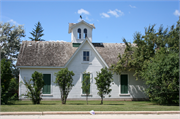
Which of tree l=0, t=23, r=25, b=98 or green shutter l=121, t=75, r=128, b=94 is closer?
green shutter l=121, t=75, r=128, b=94

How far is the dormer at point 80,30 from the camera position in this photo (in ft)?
79.5

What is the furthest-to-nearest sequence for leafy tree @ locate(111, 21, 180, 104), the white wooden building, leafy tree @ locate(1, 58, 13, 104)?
the white wooden building → leafy tree @ locate(111, 21, 180, 104) → leafy tree @ locate(1, 58, 13, 104)

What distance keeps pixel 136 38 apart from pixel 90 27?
625cm

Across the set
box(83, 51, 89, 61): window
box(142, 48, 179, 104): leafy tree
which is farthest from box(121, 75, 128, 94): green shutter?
box(142, 48, 179, 104): leafy tree

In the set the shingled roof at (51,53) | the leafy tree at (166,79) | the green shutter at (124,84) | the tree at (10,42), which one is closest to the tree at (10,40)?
the tree at (10,42)

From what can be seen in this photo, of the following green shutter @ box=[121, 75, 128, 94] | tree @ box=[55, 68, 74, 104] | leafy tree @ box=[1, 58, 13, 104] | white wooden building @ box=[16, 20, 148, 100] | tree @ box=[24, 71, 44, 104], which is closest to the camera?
leafy tree @ box=[1, 58, 13, 104]

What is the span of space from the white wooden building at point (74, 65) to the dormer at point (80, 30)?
27.0 inches

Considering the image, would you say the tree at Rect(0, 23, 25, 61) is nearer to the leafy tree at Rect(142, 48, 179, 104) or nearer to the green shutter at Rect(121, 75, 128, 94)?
the green shutter at Rect(121, 75, 128, 94)

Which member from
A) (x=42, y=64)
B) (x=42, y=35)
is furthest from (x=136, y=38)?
(x=42, y=35)

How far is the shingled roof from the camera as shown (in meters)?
21.3

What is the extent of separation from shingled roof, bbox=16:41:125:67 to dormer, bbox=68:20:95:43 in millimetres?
1047

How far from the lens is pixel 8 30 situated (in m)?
31.7

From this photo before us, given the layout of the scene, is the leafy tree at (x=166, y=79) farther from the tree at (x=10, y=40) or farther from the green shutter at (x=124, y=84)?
the tree at (x=10, y=40)

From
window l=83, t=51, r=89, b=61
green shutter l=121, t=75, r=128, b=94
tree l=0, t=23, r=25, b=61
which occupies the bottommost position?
green shutter l=121, t=75, r=128, b=94
